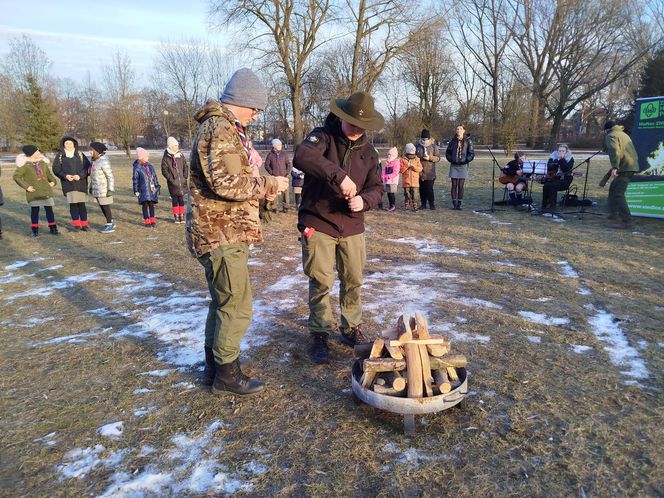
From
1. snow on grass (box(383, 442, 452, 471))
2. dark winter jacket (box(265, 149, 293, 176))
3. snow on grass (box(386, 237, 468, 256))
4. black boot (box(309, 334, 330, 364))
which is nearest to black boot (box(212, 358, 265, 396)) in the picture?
black boot (box(309, 334, 330, 364))

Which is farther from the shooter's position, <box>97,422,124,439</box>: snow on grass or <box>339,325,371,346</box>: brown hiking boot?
<box>339,325,371,346</box>: brown hiking boot

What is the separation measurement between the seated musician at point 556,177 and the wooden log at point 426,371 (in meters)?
9.11

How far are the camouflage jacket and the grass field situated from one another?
1.21 meters

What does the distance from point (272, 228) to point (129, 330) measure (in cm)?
552

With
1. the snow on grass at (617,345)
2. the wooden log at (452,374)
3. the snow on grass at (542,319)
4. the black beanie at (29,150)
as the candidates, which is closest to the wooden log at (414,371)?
the wooden log at (452,374)

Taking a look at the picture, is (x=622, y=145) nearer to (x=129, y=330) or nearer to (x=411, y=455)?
(x=411, y=455)

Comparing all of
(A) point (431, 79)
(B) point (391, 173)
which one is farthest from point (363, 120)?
(A) point (431, 79)

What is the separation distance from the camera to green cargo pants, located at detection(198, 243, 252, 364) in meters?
3.05

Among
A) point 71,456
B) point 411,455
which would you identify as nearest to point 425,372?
point 411,455

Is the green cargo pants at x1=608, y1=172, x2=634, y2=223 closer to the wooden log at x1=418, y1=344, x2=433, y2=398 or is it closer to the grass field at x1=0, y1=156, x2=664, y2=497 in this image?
the grass field at x1=0, y1=156, x2=664, y2=497

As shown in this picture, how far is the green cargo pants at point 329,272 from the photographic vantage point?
3.70 meters

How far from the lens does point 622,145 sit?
8.72 metres

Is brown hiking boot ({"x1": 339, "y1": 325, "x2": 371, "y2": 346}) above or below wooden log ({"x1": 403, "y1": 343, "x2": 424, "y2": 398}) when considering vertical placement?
below

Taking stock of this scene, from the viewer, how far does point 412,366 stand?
295 centimetres
